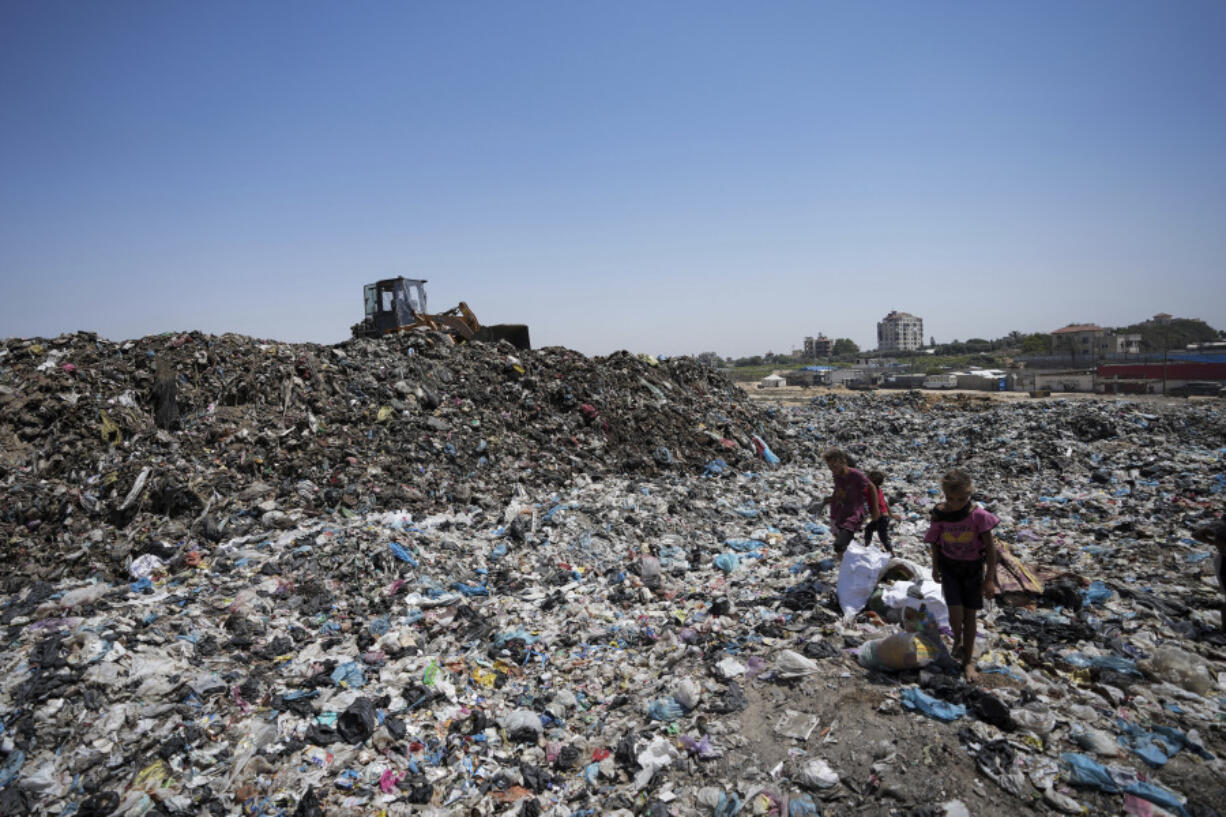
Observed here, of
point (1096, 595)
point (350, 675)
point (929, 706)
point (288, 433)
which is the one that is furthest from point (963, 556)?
point (288, 433)

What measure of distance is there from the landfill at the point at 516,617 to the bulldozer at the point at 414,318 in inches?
125

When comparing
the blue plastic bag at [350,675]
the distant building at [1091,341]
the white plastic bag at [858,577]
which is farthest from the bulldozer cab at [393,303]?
the distant building at [1091,341]

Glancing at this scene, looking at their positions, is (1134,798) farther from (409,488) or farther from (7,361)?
(7,361)

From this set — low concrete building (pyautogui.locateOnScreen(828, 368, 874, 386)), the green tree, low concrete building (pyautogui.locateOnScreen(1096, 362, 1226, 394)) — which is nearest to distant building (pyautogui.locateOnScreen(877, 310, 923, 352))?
the green tree

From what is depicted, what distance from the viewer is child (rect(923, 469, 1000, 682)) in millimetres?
3221

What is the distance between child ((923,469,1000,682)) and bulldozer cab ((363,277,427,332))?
11.7 metres

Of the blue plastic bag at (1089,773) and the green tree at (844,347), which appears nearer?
the blue plastic bag at (1089,773)

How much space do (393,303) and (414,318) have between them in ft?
1.88

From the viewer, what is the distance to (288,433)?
7617 mm

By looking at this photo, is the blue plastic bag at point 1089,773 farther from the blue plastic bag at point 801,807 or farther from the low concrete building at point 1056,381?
the low concrete building at point 1056,381

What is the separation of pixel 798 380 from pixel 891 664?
4213 cm

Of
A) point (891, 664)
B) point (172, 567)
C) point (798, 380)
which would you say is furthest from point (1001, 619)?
point (798, 380)

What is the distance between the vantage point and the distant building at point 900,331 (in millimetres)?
116069

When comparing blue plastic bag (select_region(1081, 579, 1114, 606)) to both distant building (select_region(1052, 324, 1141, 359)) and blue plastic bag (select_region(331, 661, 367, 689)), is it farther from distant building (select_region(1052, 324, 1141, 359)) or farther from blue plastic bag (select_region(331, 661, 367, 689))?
distant building (select_region(1052, 324, 1141, 359))
